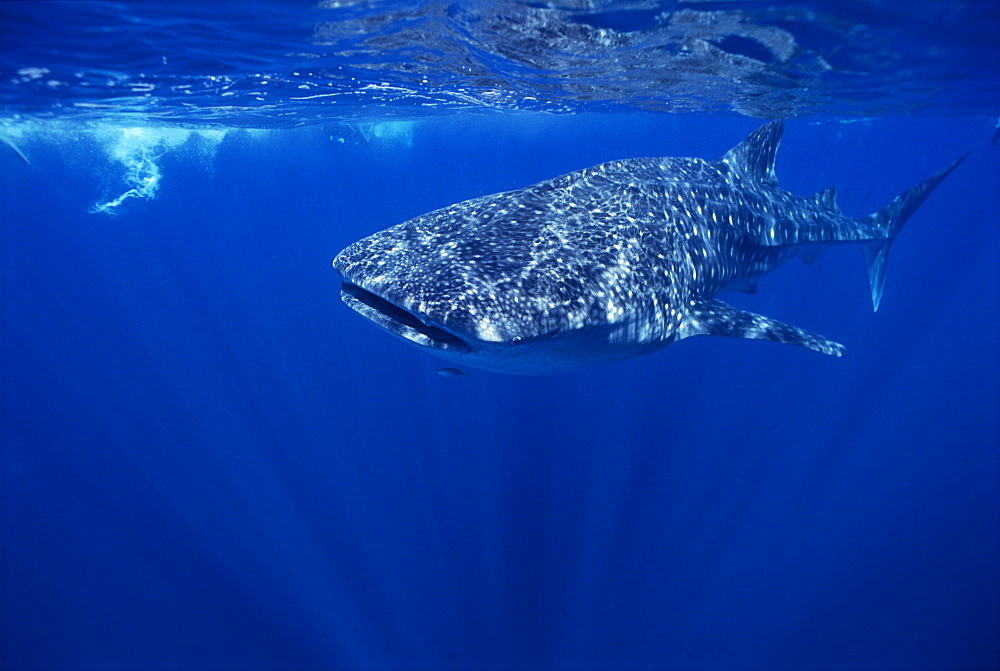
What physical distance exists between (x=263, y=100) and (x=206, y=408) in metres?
11.3

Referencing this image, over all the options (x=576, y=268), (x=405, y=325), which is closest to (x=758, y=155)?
(x=576, y=268)

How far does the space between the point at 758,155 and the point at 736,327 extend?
4.35 m

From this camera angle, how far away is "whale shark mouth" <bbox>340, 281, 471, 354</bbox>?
391cm

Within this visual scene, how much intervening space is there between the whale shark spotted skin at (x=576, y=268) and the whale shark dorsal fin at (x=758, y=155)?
532mm

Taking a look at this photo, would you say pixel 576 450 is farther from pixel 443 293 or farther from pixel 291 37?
pixel 291 37

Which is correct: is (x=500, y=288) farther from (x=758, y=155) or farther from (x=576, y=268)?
(x=758, y=155)

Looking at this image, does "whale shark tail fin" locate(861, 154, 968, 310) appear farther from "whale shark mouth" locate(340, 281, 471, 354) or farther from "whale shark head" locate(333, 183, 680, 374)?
"whale shark mouth" locate(340, 281, 471, 354)

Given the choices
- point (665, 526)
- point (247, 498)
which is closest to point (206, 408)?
point (247, 498)

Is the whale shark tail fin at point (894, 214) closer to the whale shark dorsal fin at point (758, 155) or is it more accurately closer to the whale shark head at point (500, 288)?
the whale shark dorsal fin at point (758, 155)

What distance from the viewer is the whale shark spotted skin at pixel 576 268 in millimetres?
3934

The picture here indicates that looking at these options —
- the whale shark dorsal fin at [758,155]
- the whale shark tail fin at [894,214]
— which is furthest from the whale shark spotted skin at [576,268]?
the whale shark tail fin at [894,214]

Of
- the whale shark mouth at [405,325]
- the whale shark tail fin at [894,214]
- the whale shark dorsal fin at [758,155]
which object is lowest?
the whale shark tail fin at [894,214]

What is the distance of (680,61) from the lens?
12133mm

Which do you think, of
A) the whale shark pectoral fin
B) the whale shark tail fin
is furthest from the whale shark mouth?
the whale shark tail fin
